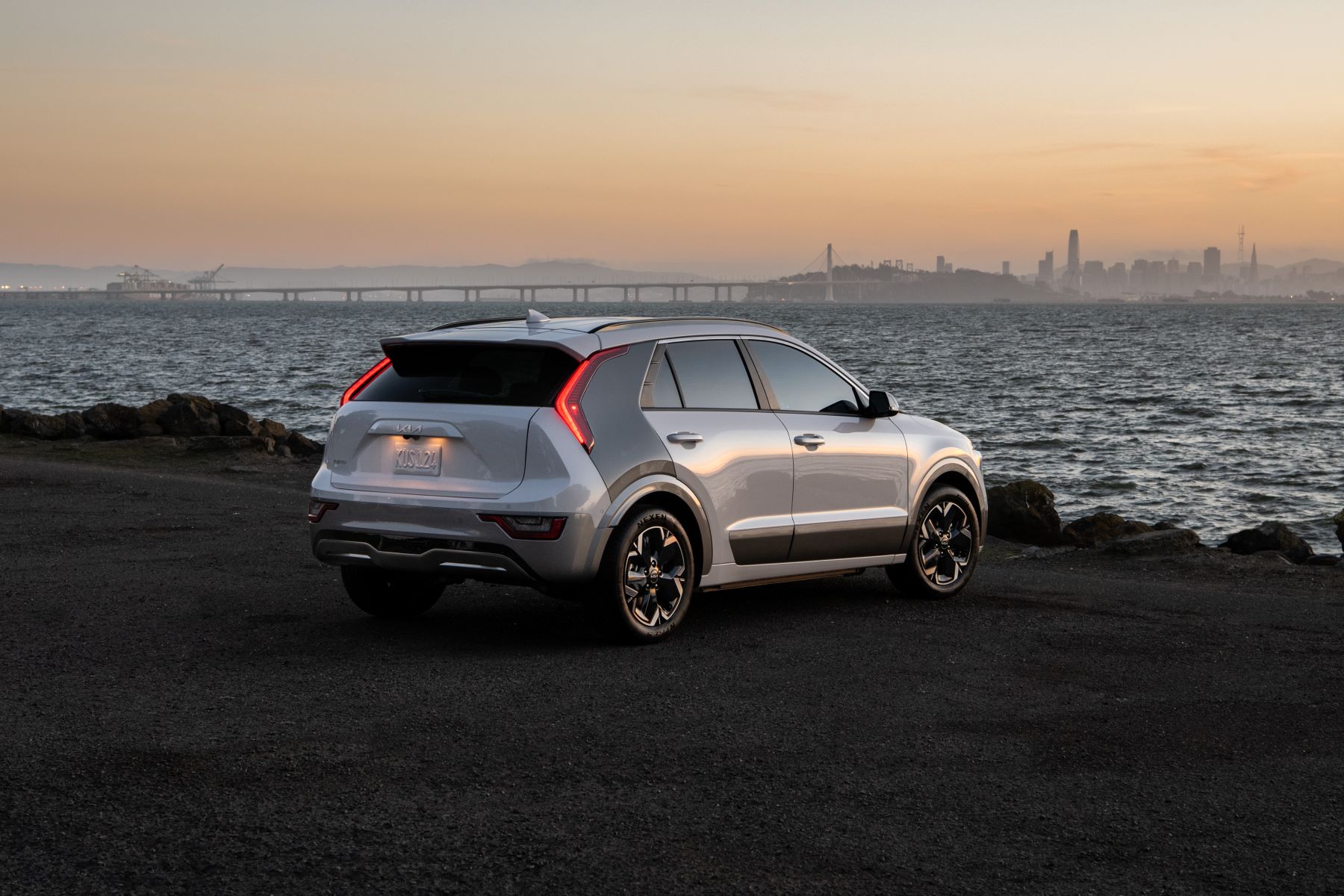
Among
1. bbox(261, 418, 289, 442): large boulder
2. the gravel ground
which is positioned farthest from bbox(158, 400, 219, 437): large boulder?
the gravel ground

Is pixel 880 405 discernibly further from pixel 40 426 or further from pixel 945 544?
pixel 40 426

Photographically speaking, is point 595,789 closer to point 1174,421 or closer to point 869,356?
point 1174,421

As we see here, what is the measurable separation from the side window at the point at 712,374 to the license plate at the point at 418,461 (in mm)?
1409

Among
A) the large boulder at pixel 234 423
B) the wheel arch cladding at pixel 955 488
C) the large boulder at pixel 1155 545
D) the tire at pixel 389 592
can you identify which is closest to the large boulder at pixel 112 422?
the large boulder at pixel 234 423

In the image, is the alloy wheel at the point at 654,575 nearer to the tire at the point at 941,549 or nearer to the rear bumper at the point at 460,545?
the rear bumper at the point at 460,545

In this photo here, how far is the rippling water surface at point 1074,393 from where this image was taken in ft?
82.5

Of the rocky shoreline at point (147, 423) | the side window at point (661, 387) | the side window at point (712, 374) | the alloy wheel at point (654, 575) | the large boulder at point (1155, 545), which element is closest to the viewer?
the alloy wheel at point (654, 575)

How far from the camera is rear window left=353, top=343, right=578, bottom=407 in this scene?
7.73 m

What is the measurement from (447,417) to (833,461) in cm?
254

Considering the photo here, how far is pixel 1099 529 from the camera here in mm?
15875

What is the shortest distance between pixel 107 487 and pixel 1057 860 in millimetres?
12930

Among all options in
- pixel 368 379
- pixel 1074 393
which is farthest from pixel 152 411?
pixel 1074 393

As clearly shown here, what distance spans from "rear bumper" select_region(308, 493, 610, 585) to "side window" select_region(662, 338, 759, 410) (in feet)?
3.65

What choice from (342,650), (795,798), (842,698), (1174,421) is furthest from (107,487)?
(1174,421)
